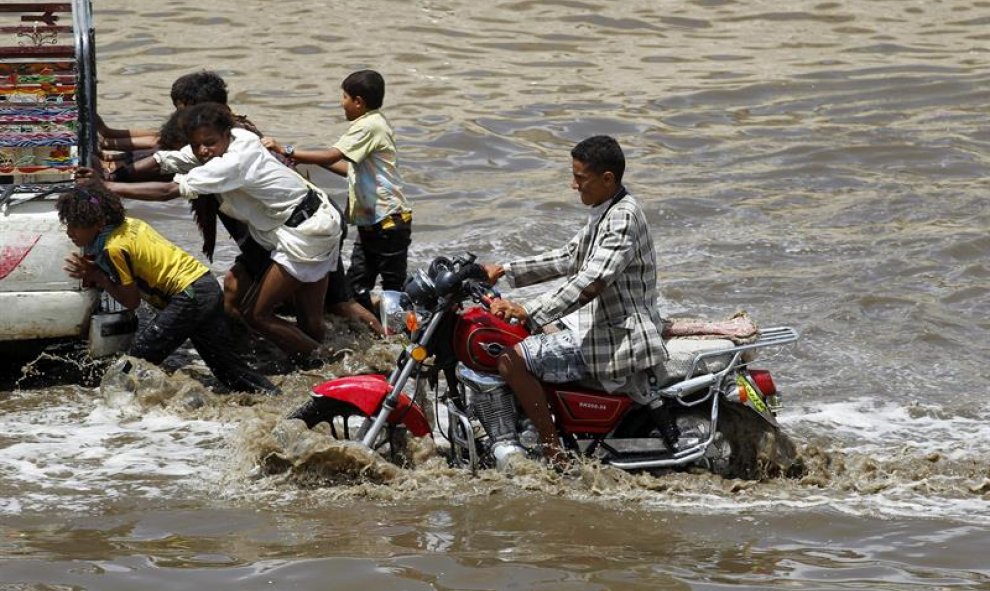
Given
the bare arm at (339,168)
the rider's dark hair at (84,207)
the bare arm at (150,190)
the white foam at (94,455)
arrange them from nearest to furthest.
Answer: the white foam at (94,455), the rider's dark hair at (84,207), the bare arm at (150,190), the bare arm at (339,168)

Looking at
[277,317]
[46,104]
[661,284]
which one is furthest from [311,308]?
[661,284]

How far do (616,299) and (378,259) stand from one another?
2.76 meters

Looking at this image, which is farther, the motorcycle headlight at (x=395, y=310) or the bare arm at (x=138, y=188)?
the bare arm at (x=138, y=188)

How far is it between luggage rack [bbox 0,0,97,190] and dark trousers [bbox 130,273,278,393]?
3.16ft

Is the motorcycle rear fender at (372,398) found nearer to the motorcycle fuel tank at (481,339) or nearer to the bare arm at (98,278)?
the motorcycle fuel tank at (481,339)

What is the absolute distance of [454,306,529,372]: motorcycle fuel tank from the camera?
19.6ft

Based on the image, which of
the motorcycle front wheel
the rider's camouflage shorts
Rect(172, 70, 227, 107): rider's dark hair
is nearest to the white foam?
the motorcycle front wheel

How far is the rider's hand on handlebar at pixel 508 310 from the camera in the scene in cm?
564

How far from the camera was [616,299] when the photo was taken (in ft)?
19.6

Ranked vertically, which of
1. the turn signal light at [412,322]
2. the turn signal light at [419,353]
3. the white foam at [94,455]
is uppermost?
the turn signal light at [412,322]

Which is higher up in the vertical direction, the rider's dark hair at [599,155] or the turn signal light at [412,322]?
the rider's dark hair at [599,155]

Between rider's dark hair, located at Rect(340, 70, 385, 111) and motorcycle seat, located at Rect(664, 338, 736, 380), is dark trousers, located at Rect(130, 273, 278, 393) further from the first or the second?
motorcycle seat, located at Rect(664, 338, 736, 380)

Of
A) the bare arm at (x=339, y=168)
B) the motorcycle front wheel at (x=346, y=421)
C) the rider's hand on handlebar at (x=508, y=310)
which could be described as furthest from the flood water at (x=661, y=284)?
the bare arm at (x=339, y=168)

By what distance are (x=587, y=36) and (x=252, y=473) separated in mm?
13067
